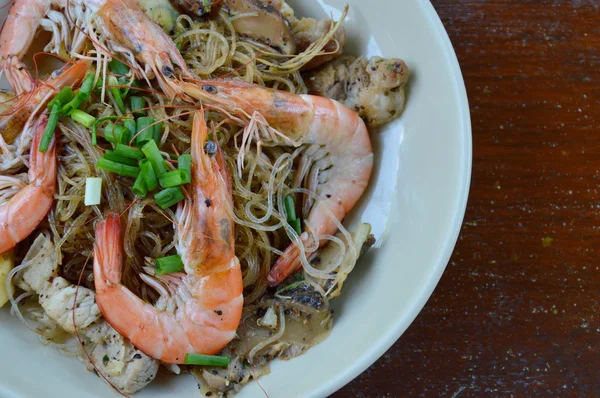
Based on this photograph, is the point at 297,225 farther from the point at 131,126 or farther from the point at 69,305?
the point at 69,305

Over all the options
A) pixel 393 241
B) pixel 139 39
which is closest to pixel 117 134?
pixel 139 39

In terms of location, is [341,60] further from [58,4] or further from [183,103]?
[58,4]

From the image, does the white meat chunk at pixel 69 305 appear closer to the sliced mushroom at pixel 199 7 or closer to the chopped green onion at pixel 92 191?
the chopped green onion at pixel 92 191

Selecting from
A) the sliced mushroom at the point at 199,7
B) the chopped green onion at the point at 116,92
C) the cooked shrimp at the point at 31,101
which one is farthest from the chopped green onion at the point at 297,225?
the cooked shrimp at the point at 31,101

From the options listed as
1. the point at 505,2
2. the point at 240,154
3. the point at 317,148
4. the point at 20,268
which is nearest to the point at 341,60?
the point at 317,148

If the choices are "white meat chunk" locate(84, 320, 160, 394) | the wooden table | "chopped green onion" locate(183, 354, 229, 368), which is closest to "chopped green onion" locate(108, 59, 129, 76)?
"white meat chunk" locate(84, 320, 160, 394)

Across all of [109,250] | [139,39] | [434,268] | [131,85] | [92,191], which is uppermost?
[139,39]

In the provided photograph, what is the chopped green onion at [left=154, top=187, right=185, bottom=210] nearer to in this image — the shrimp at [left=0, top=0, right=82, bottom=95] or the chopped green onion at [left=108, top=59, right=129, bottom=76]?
the chopped green onion at [left=108, top=59, right=129, bottom=76]
